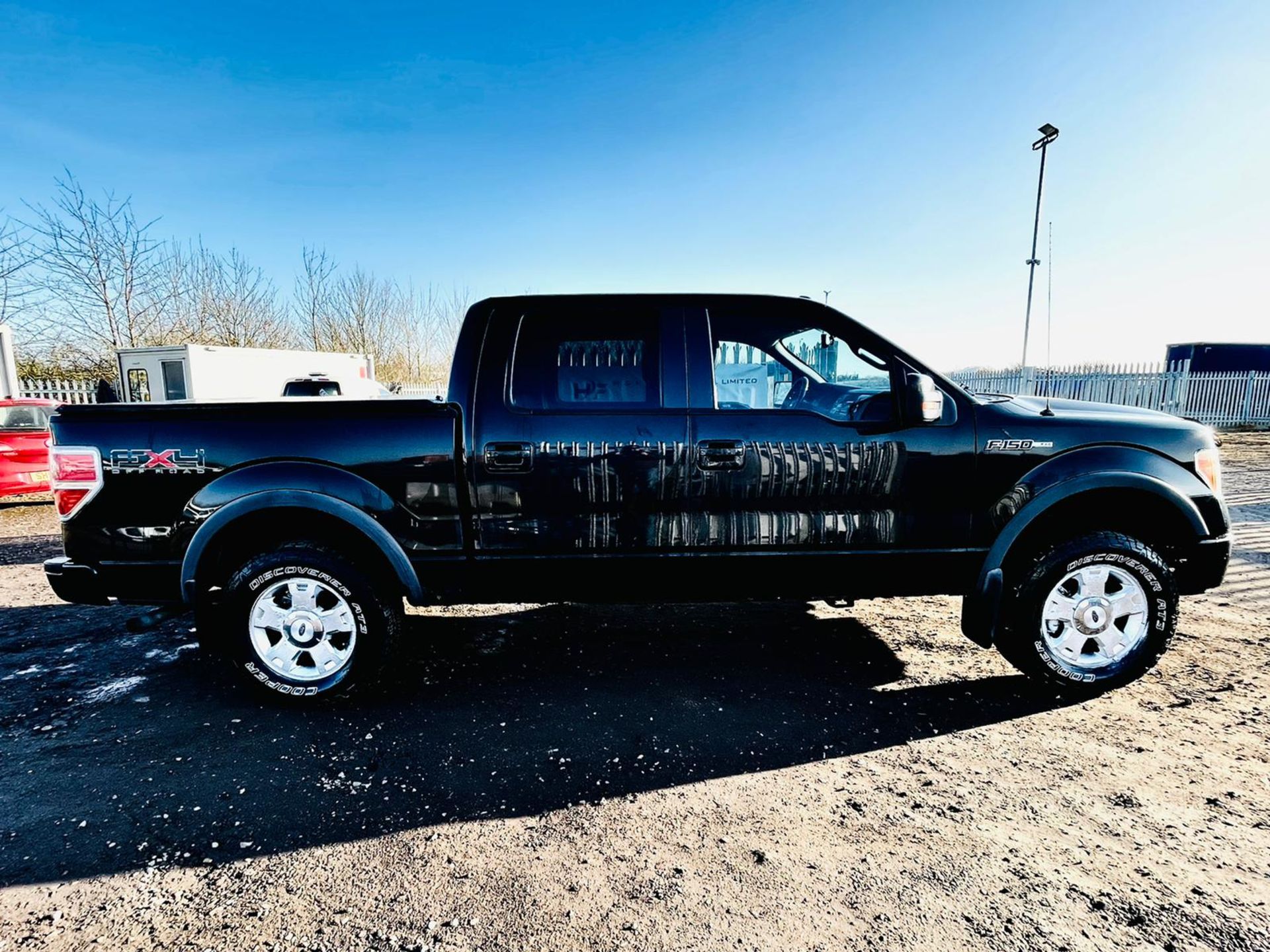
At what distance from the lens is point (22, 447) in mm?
7941

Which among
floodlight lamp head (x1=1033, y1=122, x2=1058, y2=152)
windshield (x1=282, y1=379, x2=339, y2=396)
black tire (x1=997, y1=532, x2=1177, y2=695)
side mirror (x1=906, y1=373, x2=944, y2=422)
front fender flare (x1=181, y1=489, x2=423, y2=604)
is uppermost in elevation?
floodlight lamp head (x1=1033, y1=122, x2=1058, y2=152)

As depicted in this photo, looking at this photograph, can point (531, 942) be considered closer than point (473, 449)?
Yes

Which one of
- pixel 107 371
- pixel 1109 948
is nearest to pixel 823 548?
pixel 1109 948

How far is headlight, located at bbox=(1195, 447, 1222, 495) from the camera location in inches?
122

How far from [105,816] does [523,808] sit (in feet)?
5.15

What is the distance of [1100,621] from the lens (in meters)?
3.09

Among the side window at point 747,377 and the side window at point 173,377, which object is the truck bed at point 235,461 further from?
the side window at point 173,377

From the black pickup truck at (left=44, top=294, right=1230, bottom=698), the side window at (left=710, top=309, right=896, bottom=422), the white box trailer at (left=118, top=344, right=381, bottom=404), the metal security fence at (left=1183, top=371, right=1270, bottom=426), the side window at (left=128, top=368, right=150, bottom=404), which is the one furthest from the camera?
the metal security fence at (left=1183, top=371, right=1270, bottom=426)

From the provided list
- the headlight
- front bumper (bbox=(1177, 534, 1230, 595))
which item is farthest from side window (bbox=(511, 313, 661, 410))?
front bumper (bbox=(1177, 534, 1230, 595))

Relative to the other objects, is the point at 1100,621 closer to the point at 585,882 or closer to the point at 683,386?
the point at 683,386

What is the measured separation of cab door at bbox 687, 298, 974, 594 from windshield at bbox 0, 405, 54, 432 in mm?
9500

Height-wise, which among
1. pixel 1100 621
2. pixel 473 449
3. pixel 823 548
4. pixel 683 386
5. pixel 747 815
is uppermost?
pixel 683 386

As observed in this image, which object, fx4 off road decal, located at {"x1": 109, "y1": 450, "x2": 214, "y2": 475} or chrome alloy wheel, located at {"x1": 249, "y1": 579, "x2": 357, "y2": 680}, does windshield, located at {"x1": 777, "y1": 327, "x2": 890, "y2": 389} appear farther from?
fx4 off road decal, located at {"x1": 109, "y1": 450, "x2": 214, "y2": 475}

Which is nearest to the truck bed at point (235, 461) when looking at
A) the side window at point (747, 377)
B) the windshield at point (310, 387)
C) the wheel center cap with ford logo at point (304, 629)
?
the wheel center cap with ford logo at point (304, 629)
